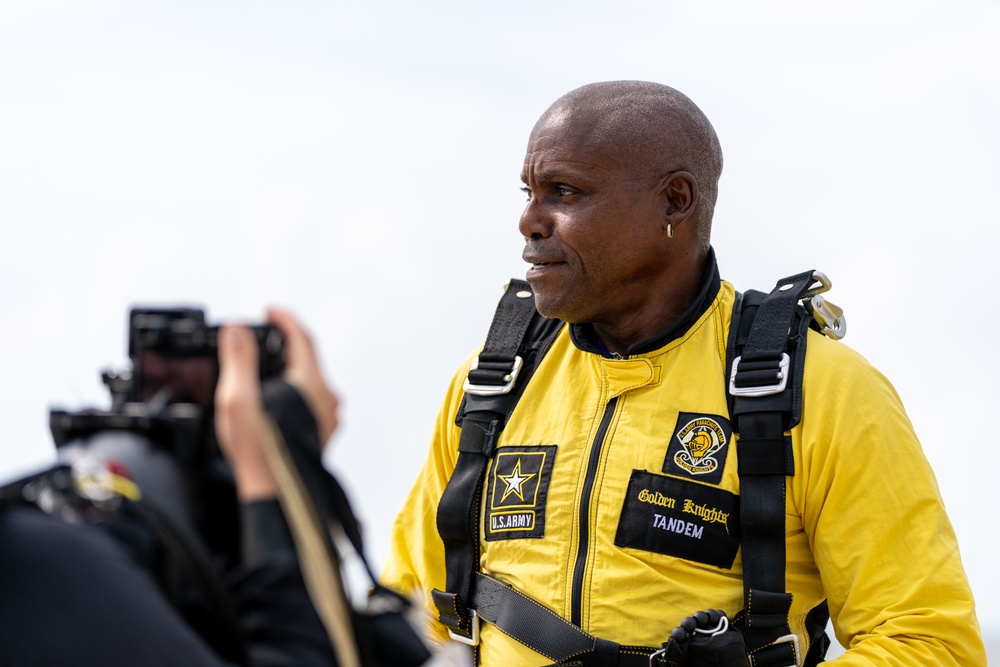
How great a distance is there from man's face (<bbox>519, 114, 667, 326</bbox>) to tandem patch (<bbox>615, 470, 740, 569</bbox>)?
21.8 inches

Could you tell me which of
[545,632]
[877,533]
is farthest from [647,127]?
[545,632]

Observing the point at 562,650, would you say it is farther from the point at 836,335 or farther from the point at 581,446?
the point at 836,335

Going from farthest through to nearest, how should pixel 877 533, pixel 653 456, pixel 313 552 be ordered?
pixel 653 456
pixel 877 533
pixel 313 552

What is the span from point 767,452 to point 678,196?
2.61 feet

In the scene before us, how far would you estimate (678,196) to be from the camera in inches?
139

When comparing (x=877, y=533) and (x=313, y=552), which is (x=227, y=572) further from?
(x=877, y=533)

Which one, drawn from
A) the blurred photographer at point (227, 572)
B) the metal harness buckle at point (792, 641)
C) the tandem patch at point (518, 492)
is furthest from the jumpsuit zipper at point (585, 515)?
the blurred photographer at point (227, 572)

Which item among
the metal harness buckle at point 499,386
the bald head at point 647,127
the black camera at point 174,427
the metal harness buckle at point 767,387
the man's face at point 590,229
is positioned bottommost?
the metal harness buckle at point 499,386

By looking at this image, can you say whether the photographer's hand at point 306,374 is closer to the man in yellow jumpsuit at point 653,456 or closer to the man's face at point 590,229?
the man in yellow jumpsuit at point 653,456

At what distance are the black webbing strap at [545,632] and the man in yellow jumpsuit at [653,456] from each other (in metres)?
0.03

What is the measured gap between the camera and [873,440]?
308 centimetres

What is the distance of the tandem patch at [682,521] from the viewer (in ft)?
10.3

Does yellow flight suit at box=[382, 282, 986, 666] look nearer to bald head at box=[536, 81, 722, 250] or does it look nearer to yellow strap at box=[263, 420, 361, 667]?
bald head at box=[536, 81, 722, 250]

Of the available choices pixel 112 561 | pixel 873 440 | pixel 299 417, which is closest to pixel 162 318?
pixel 299 417
